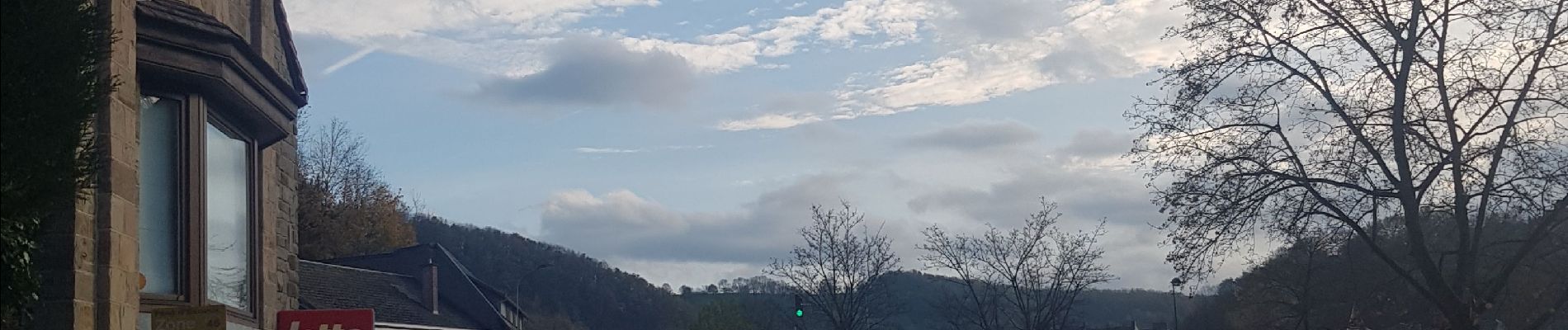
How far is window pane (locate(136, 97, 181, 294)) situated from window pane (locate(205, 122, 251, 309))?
0.60 meters

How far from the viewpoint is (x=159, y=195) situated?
1109cm

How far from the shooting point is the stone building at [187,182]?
905 centimetres

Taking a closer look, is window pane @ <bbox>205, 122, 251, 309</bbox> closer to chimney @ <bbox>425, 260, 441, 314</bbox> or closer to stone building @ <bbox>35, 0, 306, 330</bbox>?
stone building @ <bbox>35, 0, 306, 330</bbox>

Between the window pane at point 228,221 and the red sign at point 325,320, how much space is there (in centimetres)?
61

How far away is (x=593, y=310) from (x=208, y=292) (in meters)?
97.3

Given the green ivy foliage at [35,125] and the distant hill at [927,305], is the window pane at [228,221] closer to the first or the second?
the green ivy foliage at [35,125]

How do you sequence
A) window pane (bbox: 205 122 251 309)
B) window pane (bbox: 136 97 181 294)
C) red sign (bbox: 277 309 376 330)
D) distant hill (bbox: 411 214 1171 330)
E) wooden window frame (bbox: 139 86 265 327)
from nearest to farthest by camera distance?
window pane (bbox: 136 97 181 294) → wooden window frame (bbox: 139 86 265 327) → window pane (bbox: 205 122 251 309) → red sign (bbox: 277 309 376 330) → distant hill (bbox: 411 214 1171 330)

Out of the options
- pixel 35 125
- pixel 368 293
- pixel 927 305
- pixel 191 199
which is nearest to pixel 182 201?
pixel 191 199

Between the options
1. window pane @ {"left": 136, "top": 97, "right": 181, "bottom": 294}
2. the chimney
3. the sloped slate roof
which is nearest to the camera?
window pane @ {"left": 136, "top": 97, "right": 181, "bottom": 294}

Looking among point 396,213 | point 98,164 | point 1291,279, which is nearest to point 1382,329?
point 1291,279

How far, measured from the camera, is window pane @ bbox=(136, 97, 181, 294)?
10.9 meters

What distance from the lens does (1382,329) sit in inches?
1485

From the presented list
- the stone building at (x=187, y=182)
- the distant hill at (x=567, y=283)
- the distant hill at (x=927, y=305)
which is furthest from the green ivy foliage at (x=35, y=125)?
the distant hill at (x=567, y=283)

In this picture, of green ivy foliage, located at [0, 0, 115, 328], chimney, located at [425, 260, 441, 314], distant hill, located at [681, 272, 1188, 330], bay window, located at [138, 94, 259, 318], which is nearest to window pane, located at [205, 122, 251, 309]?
bay window, located at [138, 94, 259, 318]
